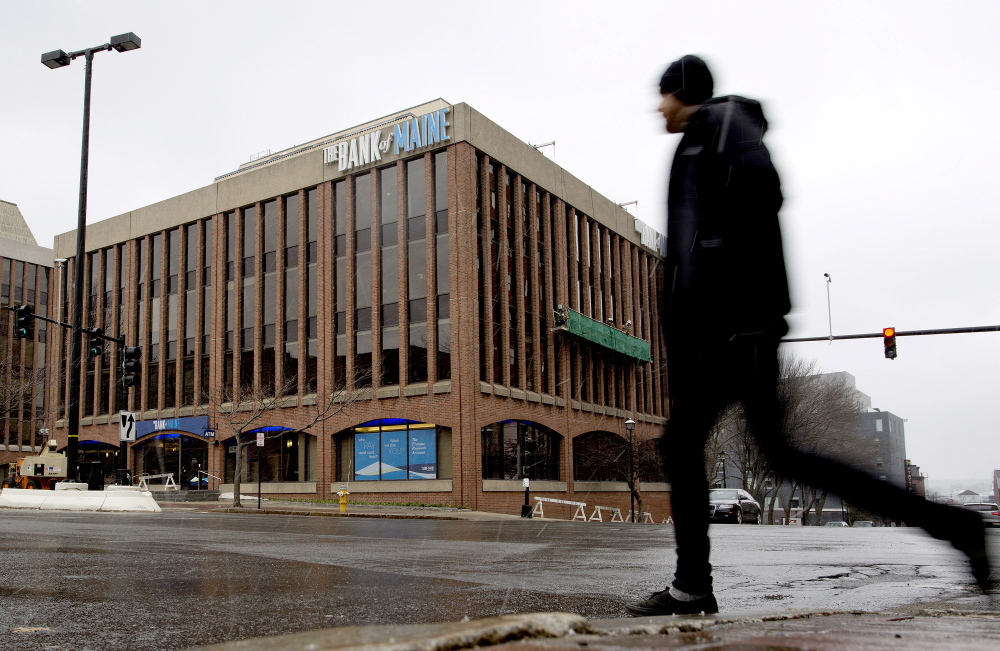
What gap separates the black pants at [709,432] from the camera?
3432 millimetres

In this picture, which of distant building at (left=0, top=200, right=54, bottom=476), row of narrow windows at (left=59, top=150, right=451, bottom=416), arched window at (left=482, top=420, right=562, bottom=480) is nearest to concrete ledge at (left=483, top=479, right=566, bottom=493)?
arched window at (left=482, top=420, right=562, bottom=480)

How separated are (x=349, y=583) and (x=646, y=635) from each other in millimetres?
3066

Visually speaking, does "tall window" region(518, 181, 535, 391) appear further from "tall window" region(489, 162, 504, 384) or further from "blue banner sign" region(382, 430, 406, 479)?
"blue banner sign" region(382, 430, 406, 479)

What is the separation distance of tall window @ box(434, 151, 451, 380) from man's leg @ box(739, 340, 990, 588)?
33.2 m

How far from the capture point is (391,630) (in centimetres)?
216

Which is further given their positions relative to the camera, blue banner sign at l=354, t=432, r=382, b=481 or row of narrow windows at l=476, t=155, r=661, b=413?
row of narrow windows at l=476, t=155, r=661, b=413

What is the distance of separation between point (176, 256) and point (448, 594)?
152 ft

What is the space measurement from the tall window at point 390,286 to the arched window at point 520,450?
4.86m

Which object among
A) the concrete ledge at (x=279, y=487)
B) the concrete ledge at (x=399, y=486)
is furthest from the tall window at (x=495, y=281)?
the concrete ledge at (x=279, y=487)

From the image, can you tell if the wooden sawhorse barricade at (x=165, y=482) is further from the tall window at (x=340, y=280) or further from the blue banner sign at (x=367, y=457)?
the tall window at (x=340, y=280)

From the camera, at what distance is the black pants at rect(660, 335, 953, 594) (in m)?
3.43

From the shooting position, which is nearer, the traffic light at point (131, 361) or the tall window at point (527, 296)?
the traffic light at point (131, 361)

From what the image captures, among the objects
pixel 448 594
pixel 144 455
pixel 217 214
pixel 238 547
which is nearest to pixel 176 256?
pixel 217 214

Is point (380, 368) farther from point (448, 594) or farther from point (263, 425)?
point (448, 594)
